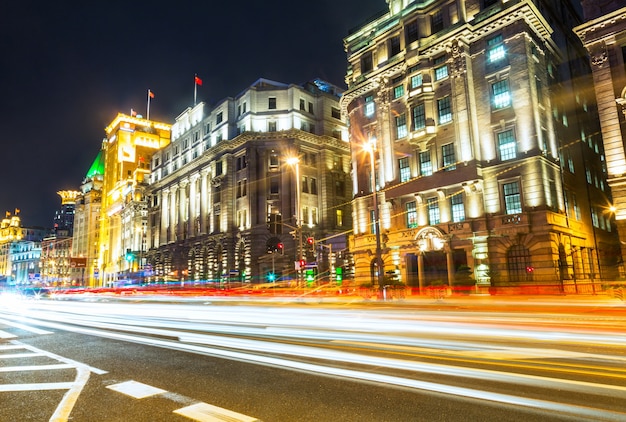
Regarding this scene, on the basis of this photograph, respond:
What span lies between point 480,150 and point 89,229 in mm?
130200

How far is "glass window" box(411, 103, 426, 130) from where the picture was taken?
3534cm

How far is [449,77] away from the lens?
112 feet

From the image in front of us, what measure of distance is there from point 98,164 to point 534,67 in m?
147

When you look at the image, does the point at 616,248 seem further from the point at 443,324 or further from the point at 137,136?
the point at 137,136

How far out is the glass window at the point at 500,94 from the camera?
31.5 meters

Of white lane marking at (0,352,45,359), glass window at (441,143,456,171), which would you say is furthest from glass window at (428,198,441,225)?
white lane marking at (0,352,45,359)

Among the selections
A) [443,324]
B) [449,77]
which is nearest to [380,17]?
[449,77]

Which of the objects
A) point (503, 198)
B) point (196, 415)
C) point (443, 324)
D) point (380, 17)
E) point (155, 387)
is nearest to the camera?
point (196, 415)

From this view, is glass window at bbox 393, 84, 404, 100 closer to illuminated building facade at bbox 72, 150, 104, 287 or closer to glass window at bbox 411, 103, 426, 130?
glass window at bbox 411, 103, 426, 130

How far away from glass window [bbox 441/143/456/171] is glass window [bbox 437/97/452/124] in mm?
2225

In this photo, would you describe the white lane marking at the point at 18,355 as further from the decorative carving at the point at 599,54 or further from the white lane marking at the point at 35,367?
the decorative carving at the point at 599,54

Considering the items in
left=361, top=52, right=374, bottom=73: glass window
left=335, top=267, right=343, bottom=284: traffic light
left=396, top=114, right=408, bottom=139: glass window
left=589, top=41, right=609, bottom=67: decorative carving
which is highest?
left=361, top=52, right=374, bottom=73: glass window

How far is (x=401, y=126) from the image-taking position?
1487 inches

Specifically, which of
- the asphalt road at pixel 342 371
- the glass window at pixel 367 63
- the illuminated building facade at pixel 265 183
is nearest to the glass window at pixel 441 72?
the glass window at pixel 367 63
